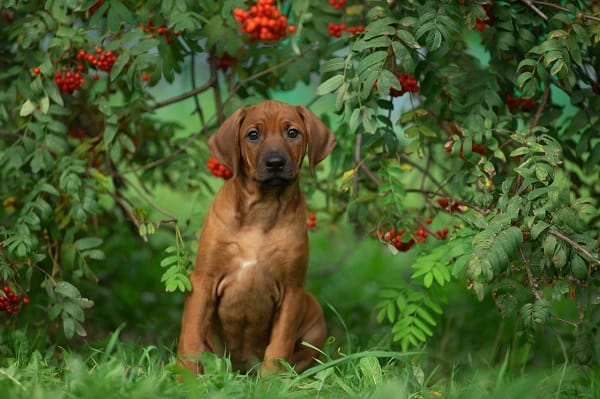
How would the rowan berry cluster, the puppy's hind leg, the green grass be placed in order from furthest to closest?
the puppy's hind leg
the rowan berry cluster
the green grass

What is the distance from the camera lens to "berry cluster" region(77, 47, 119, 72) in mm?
4277

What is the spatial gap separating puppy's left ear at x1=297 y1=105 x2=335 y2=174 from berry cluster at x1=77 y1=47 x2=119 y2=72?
888mm

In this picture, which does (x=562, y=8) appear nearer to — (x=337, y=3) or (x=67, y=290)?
(x=337, y=3)

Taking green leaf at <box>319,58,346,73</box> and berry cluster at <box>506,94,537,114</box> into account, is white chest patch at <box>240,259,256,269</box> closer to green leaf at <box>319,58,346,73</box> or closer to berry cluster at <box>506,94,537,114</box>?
green leaf at <box>319,58,346,73</box>

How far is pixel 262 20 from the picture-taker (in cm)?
413

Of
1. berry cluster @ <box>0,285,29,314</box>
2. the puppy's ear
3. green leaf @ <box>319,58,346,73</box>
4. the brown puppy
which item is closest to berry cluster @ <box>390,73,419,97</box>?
green leaf @ <box>319,58,346,73</box>

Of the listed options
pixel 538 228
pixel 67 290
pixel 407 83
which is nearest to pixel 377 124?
pixel 407 83

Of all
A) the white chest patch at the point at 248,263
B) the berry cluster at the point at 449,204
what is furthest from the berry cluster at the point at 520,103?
the white chest patch at the point at 248,263

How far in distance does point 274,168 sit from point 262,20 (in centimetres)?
67

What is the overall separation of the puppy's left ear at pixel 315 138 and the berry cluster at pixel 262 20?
0.37 metres

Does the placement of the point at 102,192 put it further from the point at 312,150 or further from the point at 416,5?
the point at 416,5

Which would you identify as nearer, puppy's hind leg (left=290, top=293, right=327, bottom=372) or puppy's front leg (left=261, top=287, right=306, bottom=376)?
puppy's front leg (left=261, top=287, right=306, bottom=376)

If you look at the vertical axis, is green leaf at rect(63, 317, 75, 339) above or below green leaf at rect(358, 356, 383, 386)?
above

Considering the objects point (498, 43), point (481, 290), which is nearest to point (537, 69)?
point (498, 43)
